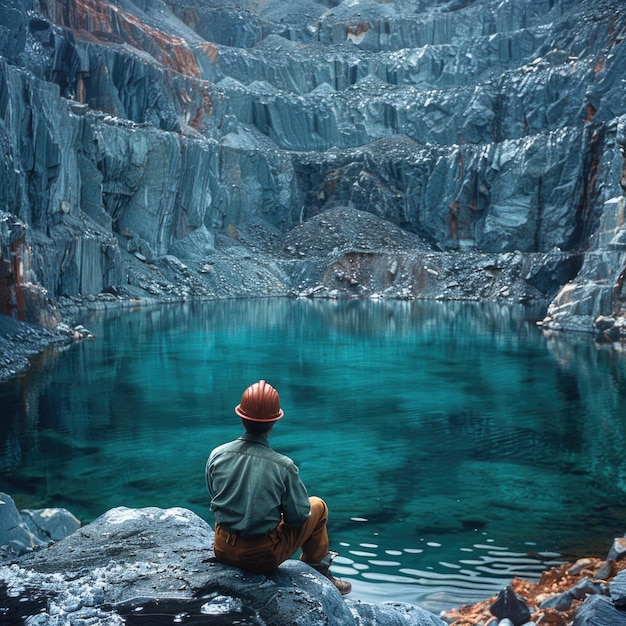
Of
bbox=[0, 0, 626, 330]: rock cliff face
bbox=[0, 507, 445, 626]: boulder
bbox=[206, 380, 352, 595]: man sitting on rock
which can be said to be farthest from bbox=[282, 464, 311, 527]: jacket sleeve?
bbox=[0, 0, 626, 330]: rock cliff face

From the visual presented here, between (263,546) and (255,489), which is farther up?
(255,489)

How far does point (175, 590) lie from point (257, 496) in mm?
755

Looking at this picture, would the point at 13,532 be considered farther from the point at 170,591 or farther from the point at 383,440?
the point at 383,440

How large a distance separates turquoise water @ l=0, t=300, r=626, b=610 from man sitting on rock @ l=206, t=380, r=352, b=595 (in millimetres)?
3315

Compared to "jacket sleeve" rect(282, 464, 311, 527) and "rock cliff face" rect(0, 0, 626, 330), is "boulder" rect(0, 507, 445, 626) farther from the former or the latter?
"rock cliff face" rect(0, 0, 626, 330)

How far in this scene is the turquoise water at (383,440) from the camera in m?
9.03

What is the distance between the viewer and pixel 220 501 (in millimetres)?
4621

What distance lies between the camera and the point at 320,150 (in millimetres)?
81938

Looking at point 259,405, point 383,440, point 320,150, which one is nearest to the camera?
point 259,405

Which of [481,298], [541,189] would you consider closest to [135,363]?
[481,298]

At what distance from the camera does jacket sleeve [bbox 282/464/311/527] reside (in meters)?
4.59

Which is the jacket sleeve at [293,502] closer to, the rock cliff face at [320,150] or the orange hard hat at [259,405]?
the orange hard hat at [259,405]

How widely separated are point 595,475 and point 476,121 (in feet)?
217

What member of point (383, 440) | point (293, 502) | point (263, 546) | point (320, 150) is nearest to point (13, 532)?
point (263, 546)
